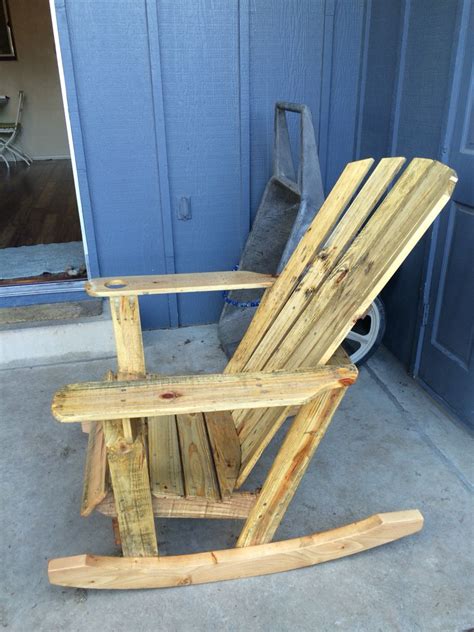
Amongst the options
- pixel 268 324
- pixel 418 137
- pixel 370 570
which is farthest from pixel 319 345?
pixel 418 137

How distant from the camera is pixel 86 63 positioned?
257 centimetres

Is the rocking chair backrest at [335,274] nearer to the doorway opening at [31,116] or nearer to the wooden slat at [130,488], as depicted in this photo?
the wooden slat at [130,488]

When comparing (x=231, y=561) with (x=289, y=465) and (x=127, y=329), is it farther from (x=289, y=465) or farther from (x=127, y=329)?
(x=127, y=329)

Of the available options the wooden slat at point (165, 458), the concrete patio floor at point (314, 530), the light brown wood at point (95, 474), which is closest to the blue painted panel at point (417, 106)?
the concrete patio floor at point (314, 530)

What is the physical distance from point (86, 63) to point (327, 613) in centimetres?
251

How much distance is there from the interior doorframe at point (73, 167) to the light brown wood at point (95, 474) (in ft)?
3.66

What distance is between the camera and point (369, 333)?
2514mm

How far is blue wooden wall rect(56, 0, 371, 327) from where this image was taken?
2582 mm

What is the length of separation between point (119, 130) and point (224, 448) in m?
1.80

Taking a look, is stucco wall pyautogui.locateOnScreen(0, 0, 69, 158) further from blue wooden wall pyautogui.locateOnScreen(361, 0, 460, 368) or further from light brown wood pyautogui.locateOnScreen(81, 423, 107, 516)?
light brown wood pyautogui.locateOnScreen(81, 423, 107, 516)

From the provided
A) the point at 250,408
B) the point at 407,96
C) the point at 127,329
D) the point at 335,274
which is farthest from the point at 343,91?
the point at 250,408

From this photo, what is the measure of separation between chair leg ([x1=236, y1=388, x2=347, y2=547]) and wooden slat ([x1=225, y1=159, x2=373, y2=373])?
513mm

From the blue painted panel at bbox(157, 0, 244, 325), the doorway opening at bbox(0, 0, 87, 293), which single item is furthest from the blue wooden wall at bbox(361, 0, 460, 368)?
the doorway opening at bbox(0, 0, 87, 293)

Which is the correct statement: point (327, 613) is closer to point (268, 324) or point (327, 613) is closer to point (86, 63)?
point (268, 324)
